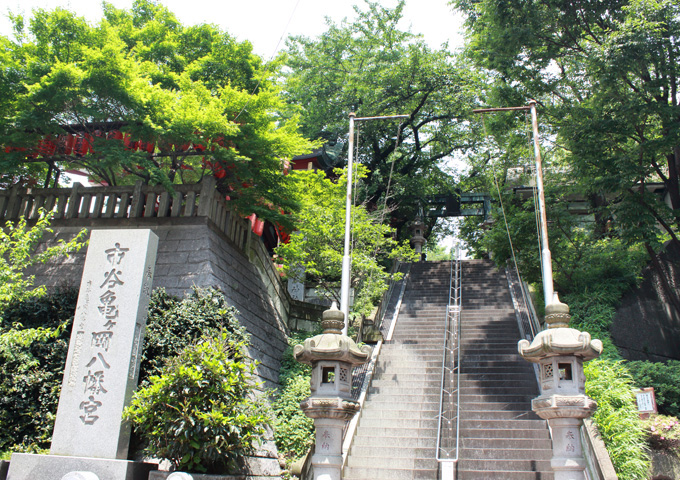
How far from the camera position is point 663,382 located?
1164cm

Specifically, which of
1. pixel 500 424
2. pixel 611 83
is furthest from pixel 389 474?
pixel 611 83

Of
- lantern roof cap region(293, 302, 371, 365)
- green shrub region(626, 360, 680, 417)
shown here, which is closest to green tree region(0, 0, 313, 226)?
lantern roof cap region(293, 302, 371, 365)

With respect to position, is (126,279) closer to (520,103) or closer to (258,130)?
(258,130)

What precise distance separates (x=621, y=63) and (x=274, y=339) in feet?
39.1

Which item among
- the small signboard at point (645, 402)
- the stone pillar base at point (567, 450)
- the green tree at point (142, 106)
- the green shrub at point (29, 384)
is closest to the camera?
the stone pillar base at point (567, 450)

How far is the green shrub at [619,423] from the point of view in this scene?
897 centimetres

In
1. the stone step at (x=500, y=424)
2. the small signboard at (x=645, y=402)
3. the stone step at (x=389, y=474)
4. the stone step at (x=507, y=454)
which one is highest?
the small signboard at (x=645, y=402)

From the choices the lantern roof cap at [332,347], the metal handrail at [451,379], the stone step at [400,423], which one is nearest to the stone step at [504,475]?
the metal handrail at [451,379]

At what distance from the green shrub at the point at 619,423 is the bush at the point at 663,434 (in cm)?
30

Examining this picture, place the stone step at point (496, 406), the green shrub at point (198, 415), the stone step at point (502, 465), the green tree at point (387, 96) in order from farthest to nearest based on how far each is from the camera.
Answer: the green tree at point (387, 96)
the stone step at point (496, 406)
the stone step at point (502, 465)
the green shrub at point (198, 415)

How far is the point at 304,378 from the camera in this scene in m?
13.0

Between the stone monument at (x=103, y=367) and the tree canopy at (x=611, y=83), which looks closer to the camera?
the stone monument at (x=103, y=367)

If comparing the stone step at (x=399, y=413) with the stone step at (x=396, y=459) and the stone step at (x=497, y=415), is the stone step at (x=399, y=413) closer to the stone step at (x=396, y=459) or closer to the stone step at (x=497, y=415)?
the stone step at (x=497, y=415)

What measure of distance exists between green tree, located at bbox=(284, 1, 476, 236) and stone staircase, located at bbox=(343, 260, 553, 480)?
828 cm
